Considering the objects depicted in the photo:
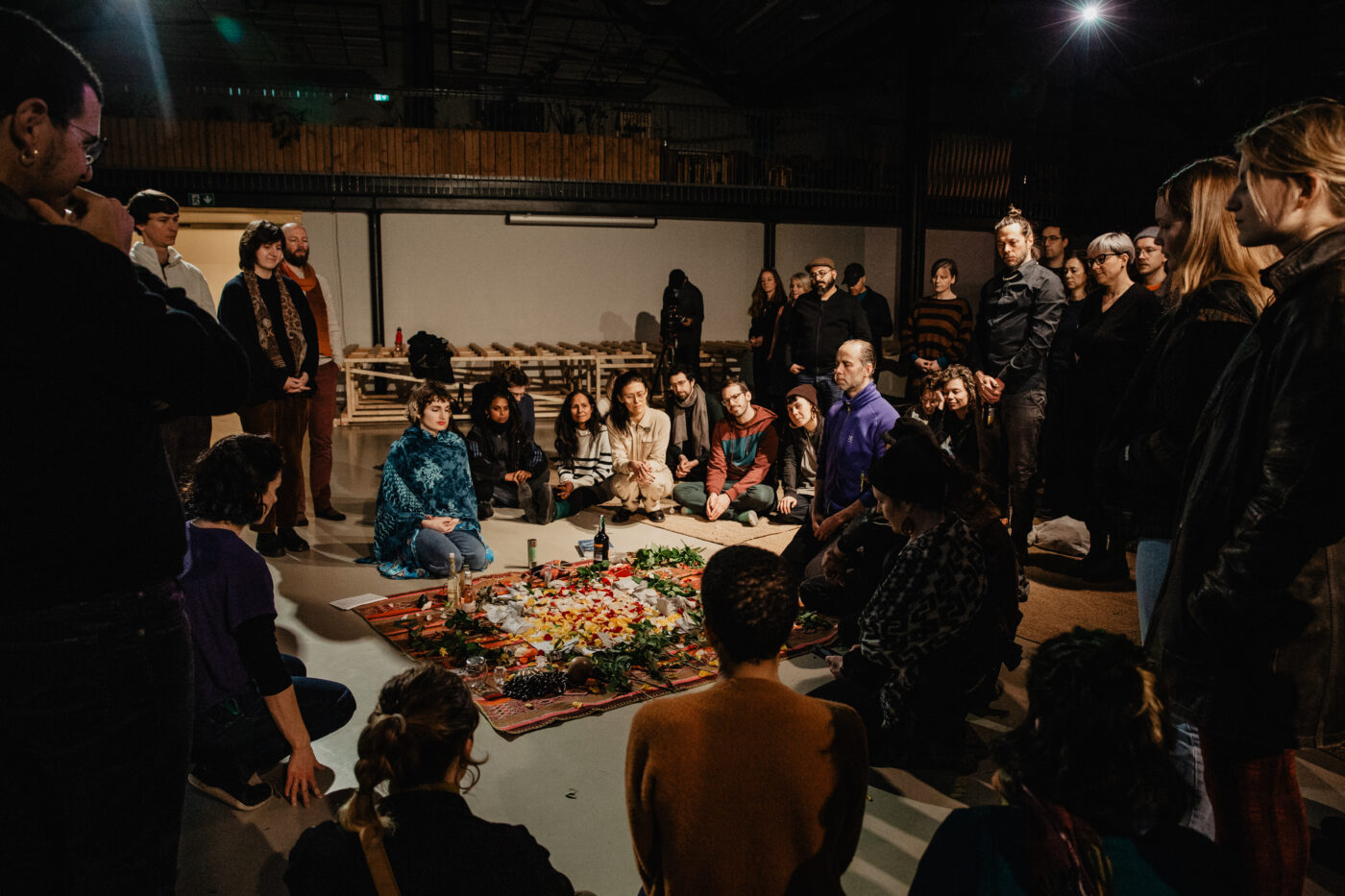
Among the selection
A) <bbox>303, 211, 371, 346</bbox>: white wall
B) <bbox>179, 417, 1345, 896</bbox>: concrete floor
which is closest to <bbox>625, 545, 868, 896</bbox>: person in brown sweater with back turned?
<bbox>179, 417, 1345, 896</bbox>: concrete floor

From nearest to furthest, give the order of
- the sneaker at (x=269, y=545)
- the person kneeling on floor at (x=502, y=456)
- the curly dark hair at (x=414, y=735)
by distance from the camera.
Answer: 1. the curly dark hair at (x=414, y=735)
2. the sneaker at (x=269, y=545)
3. the person kneeling on floor at (x=502, y=456)

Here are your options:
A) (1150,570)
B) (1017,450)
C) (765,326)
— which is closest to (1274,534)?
(1150,570)

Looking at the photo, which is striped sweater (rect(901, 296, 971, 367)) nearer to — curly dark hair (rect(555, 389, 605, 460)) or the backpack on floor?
curly dark hair (rect(555, 389, 605, 460))

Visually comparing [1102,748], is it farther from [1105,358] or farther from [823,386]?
[823,386]

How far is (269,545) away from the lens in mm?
5172

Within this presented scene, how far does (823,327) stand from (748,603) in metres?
5.74

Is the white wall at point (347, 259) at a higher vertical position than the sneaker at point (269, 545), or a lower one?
higher

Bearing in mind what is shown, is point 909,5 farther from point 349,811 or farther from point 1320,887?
point 349,811

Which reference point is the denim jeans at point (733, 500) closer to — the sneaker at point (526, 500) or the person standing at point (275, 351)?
the sneaker at point (526, 500)

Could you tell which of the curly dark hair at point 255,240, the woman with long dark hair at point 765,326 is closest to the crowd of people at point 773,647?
the curly dark hair at point 255,240

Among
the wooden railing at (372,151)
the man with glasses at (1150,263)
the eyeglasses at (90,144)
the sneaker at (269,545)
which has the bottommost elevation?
the sneaker at (269,545)

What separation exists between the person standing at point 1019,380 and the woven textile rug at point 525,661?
1.61m

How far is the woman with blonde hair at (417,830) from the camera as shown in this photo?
4.43 feet

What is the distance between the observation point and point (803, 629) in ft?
13.2
